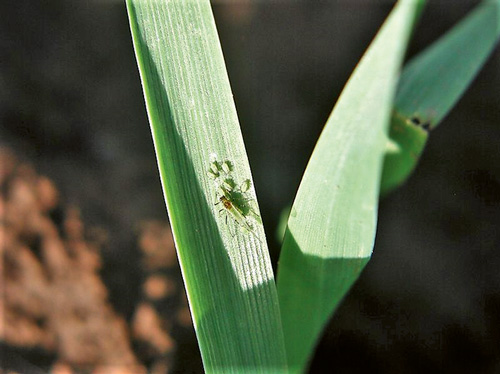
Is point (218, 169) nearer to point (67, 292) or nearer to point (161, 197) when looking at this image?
point (161, 197)

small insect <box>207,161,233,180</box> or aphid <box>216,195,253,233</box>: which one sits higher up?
small insect <box>207,161,233,180</box>

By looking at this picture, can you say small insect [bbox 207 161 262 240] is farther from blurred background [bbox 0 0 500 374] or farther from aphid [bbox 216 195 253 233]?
blurred background [bbox 0 0 500 374]

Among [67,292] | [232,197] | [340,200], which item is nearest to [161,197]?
[67,292]

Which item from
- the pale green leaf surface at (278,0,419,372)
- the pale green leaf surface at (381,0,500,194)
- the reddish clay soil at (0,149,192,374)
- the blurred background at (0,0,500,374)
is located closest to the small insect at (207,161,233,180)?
the pale green leaf surface at (278,0,419,372)

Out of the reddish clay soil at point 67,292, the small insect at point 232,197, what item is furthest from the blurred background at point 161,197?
the small insect at point 232,197

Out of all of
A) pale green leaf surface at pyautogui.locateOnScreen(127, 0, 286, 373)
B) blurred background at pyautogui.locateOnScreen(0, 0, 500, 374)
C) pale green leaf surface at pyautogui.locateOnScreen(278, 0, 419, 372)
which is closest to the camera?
pale green leaf surface at pyautogui.locateOnScreen(278, 0, 419, 372)

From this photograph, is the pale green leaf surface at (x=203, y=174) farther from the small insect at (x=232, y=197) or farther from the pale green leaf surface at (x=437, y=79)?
the pale green leaf surface at (x=437, y=79)
